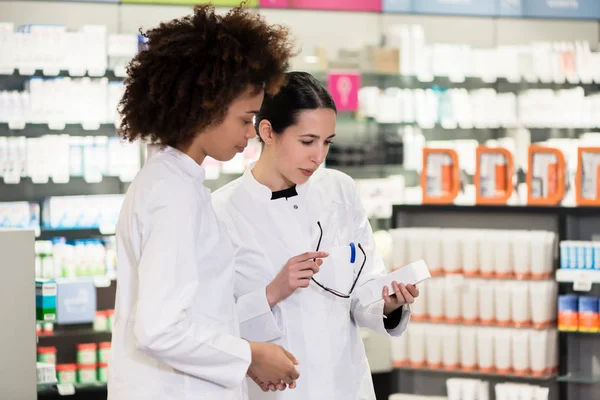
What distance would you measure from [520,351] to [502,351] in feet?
0.31

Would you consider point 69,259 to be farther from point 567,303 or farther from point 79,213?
point 567,303

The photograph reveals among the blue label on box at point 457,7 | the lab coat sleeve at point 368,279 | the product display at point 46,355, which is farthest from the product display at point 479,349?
the blue label on box at point 457,7

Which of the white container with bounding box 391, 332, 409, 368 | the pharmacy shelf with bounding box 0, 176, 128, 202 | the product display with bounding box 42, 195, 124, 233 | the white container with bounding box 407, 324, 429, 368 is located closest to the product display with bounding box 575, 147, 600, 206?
the white container with bounding box 407, 324, 429, 368

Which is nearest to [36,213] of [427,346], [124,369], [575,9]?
[427,346]

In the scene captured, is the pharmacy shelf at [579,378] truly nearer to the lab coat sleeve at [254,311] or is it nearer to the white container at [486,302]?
the white container at [486,302]

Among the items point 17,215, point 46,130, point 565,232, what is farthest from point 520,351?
point 46,130

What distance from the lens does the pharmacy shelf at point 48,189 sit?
6.60 m

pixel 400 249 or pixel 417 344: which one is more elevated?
pixel 400 249

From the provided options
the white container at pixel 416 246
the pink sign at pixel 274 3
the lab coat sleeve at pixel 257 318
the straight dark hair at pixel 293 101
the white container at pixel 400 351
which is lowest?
the white container at pixel 400 351

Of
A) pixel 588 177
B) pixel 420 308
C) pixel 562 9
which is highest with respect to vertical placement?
pixel 562 9

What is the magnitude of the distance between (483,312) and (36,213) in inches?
131

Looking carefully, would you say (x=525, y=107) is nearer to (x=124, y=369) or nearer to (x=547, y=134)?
(x=547, y=134)

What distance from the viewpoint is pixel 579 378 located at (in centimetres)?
466

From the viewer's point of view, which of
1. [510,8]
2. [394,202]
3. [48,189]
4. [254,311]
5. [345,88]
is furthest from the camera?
[510,8]
